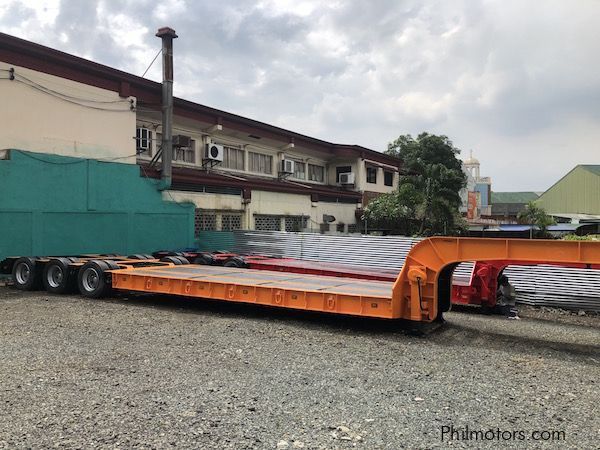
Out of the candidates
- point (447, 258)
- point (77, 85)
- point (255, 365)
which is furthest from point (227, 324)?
point (77, 85)

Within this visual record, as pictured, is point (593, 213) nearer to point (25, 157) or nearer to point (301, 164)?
point (301, 164)

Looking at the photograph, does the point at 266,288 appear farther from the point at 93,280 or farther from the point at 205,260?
the point at 205,260

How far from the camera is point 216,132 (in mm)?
22203

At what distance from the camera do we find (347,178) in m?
30.2

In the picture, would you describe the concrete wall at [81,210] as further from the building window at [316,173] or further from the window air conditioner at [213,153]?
the building window at [316,173]

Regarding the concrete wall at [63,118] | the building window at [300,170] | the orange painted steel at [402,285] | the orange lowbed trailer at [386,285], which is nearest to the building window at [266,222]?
the building window at [300,170]

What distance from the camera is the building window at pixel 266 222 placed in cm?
2259

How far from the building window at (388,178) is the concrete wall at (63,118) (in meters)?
19.5

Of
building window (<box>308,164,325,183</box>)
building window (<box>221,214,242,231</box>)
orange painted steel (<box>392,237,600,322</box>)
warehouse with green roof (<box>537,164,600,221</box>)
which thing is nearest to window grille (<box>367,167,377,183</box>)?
building window (<box>308,164,325,183</box>)

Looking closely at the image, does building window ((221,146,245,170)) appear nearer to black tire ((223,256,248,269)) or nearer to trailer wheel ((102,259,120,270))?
black tire ((223,256,248,269))

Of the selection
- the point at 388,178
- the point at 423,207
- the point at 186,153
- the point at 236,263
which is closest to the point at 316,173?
the point at 388,178

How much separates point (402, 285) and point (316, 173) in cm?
2206

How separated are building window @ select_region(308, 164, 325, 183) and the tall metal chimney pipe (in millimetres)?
11923

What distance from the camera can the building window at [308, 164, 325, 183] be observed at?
29303mm
